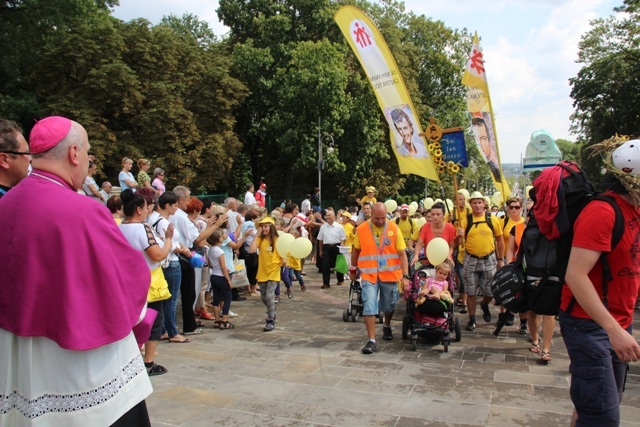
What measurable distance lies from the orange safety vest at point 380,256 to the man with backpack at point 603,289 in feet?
13.3

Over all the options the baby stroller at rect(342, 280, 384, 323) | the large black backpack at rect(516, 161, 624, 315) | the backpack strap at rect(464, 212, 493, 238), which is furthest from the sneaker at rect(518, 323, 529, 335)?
the large black backpack at rect(516, 161, 624, 315)

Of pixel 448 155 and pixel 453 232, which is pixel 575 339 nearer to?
pixel 453 232

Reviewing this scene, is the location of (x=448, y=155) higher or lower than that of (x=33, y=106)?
A: lower

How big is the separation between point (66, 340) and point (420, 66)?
39.6m

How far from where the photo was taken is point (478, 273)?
7.91m

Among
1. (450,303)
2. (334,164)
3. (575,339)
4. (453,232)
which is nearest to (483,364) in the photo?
(450,303)

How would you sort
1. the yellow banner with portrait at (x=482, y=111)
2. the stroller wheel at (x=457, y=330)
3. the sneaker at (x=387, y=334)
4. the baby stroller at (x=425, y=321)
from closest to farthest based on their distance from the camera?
the baby stroller at (x=425, y=321) → the stroller wheel at (x=457, y=330) → the sneaker at (x=387, y=334) → the yellow banner with portrait at (x=482, y=111)

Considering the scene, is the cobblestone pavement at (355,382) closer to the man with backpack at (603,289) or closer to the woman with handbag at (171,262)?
the woman with handbag at (171,262)

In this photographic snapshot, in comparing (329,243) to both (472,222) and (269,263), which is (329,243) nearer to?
(269,263)

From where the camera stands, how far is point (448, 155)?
9406mm

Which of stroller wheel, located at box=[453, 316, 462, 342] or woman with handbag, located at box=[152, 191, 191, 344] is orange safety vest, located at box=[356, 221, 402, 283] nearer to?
stroller wheel, located at box=[453, 316, 462, 342]

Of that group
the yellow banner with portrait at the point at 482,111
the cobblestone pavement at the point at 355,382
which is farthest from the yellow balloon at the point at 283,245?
the yellow banner with portrait at the point at 482,111

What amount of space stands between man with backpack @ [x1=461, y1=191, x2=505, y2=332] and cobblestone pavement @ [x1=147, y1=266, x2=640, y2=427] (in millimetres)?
612

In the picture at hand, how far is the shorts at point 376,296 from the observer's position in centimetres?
675
